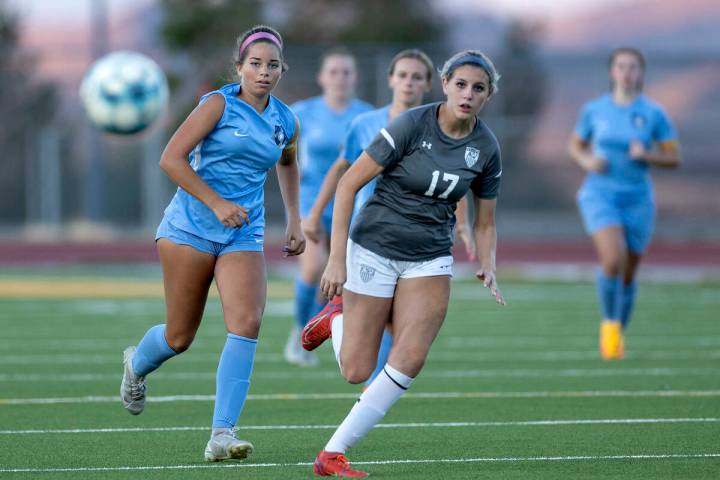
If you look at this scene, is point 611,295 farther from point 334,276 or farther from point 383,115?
point 334,276

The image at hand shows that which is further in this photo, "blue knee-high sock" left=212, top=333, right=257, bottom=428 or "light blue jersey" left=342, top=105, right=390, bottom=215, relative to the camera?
"light blue jersey" left=342, top=105, right=390, bottom=215

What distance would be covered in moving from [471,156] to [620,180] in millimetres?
5351

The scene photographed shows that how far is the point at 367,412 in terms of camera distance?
20.8 ft

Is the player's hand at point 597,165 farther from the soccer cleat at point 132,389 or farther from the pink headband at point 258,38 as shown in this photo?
the soccer cleat at point 132,389

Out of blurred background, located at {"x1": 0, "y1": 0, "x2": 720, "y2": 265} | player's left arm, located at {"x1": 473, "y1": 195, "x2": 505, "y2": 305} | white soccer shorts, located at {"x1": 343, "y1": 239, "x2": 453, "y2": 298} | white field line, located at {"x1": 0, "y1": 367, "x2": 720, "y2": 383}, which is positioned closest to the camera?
white soccer shorts, located at {"x1": 343, "y1": 239, "x2": 453, "y2": 298}

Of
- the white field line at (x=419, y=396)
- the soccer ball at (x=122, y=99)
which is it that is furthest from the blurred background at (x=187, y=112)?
the white field line at (x=419, y=396)

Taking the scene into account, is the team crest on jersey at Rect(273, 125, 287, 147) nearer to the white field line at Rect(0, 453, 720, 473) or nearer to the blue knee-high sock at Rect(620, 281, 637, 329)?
the white field line at Rect(0, 453, 720, 473)

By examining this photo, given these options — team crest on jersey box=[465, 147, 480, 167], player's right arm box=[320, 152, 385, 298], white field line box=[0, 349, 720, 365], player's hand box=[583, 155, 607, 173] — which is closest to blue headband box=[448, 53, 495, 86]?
team crest on jersey box=[465, 147, 480, 167]

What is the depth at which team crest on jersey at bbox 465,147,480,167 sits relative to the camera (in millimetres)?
6715

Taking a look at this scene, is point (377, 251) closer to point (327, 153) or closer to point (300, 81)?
point (327, 153)

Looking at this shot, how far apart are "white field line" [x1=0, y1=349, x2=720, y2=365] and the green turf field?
0.08 ft

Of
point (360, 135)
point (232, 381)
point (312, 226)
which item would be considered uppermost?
point (360, 135)

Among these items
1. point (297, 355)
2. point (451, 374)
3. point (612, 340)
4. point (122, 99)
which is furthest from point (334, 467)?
point (122, 99)

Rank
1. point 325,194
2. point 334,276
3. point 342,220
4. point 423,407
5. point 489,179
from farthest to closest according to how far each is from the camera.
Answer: point 423,407 → point 325,194 → point 489,179 → point 342,220 → point 334,276
